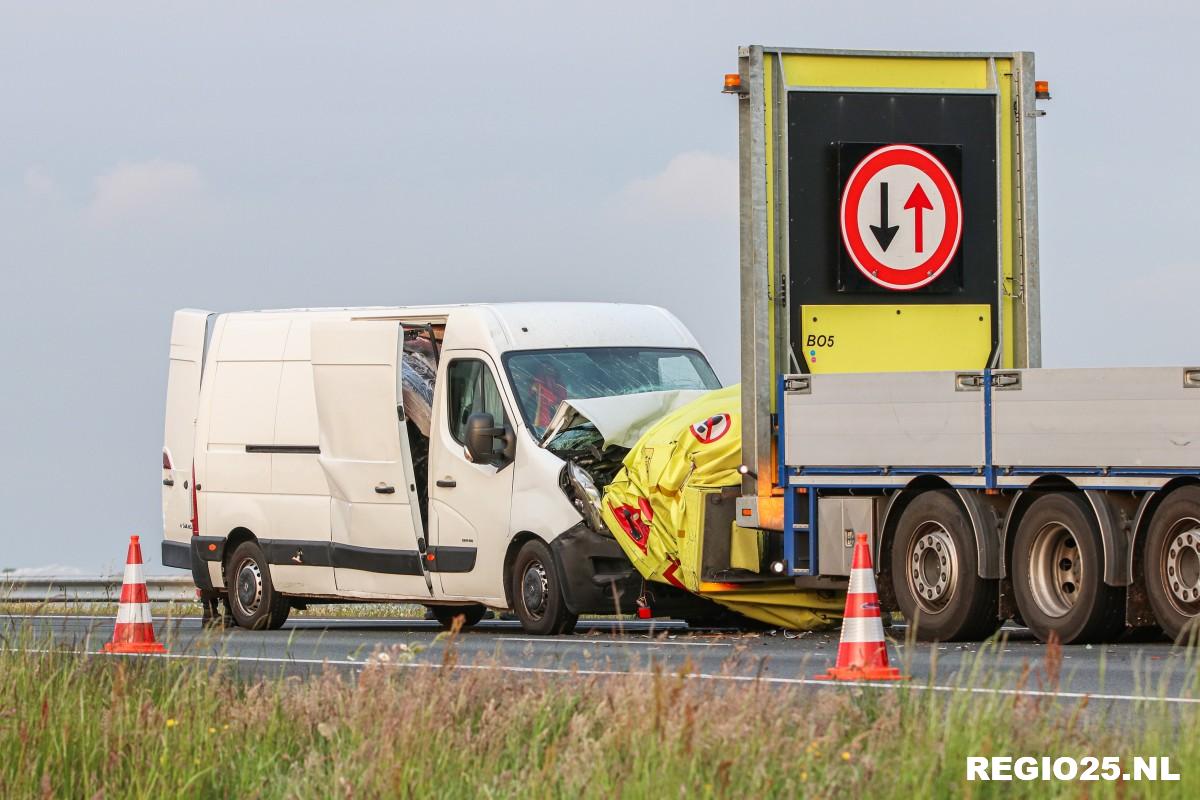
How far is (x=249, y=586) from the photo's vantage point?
2081 centimetres

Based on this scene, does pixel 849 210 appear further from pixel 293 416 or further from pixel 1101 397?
pixel 293 416

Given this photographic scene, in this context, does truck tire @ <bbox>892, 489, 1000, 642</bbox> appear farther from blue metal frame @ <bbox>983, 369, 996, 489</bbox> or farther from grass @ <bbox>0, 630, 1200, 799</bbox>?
grass @ <bbox>0, 630, 1200, 799</bbox>

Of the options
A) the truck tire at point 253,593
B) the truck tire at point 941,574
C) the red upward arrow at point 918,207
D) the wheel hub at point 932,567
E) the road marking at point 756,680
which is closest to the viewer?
the road marking at point 756,680

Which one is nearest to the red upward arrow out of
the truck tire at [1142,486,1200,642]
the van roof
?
the van roof

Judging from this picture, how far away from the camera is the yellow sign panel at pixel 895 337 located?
1727cm

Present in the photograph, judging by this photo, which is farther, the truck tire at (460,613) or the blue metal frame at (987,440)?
the truck tire at (460,613)

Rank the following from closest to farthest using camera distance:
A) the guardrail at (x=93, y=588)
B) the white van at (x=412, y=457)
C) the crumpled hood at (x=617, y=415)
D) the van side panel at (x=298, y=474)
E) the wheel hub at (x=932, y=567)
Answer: the wheel hub at (x=932, y=567) → the white van at (x=412, y=457) → the crumpled hood at (x=617, y=415) → the van side panel at (x=298, y=474) → the guardrail at (x=93, y=588)

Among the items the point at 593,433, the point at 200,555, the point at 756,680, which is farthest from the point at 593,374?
the point at 756,680

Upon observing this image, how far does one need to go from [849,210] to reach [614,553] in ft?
9.82

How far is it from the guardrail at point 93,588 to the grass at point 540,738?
57.5ft

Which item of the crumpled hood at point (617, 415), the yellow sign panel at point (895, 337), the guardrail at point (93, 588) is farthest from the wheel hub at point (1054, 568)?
the guardrail at point (93, 588)

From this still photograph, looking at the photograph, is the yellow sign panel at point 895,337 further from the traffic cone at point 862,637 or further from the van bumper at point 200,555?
the van bumper at point 200,555

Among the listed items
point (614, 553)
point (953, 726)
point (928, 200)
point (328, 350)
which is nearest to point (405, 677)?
point (953, 726)

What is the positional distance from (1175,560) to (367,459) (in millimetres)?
7352
